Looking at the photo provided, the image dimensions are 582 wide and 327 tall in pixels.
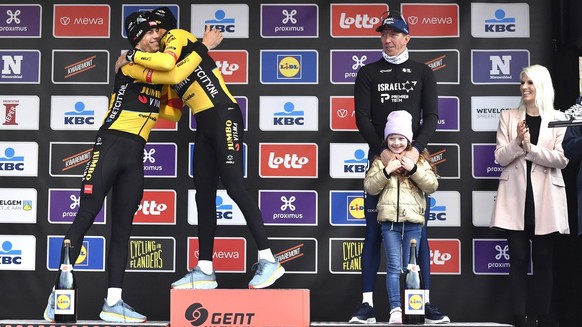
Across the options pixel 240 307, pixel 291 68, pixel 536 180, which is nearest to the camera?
pixel 240 307

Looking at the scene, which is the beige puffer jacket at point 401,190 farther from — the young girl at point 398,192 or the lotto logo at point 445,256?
the lotto logo at point 445,256

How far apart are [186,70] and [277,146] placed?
1231 mm

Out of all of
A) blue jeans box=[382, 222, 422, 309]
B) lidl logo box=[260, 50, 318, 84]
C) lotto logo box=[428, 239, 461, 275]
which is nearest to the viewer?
blue jeans box=[382, 222, 422, 309]

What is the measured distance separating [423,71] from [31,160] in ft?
8.66

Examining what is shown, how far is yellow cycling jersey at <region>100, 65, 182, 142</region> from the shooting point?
445 centimetres

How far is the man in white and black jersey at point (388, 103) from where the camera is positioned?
4.42 m

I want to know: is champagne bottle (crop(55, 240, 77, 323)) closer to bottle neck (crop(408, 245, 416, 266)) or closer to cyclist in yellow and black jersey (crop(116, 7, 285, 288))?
cyclist in yellow and black jersey (crop(116, 7, 285, 288))

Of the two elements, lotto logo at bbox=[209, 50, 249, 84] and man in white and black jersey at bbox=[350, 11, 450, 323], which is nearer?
man in white and black jersey at bbox=[350, 11, 450, 323]

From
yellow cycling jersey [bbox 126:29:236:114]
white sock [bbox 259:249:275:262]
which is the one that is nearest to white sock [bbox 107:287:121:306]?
white sock [bbox 259:249:275:262]

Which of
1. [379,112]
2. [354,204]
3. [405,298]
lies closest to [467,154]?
[354,204]

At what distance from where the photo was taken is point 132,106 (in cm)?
448

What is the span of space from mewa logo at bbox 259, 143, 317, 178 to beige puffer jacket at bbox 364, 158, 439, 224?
116cm

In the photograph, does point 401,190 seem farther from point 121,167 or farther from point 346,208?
point 121,167

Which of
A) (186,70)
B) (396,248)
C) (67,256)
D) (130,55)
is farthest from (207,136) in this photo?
(396,248)
